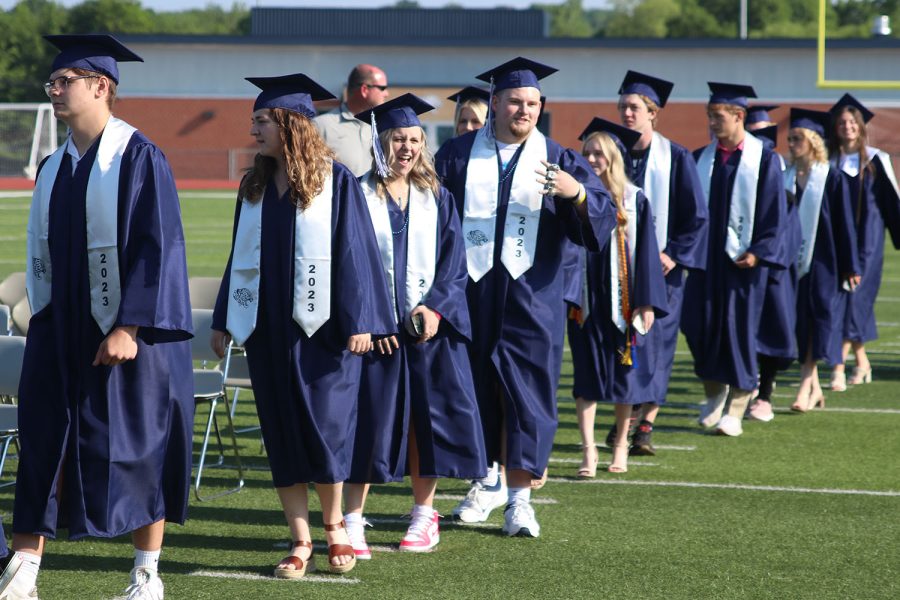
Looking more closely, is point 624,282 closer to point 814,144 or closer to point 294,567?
point 294,567

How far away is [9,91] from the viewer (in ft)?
159

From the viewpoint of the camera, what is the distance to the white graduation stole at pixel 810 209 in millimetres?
9430

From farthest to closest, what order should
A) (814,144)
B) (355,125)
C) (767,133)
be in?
(767,133)
(814,144)
(355,125)

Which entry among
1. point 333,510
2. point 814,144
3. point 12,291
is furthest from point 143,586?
point 814,144

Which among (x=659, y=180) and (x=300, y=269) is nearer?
(x=300, y=269)

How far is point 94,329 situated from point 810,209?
6.22m

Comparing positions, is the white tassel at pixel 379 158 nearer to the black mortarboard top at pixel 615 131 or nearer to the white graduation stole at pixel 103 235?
the white graduation stole at pixel 103 235

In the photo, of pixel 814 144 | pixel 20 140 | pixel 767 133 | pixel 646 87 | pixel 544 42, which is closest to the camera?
pixel 646 87

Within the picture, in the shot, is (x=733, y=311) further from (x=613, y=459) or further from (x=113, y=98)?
(x=113, y=98)

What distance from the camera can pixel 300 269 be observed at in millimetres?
4836

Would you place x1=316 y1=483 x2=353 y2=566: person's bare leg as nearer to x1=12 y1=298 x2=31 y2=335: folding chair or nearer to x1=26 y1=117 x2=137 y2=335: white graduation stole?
x1=26 y1=117 x2=137 y2=335: white graduation stole

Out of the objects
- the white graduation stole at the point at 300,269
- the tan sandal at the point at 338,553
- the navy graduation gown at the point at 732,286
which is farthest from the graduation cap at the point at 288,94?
the navy graduation gown at the point at 732,286

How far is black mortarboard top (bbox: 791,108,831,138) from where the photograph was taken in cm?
923

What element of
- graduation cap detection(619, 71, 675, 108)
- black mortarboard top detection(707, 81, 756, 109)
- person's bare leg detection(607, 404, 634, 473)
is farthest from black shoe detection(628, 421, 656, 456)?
black mortarboard top detection(707, 81, 756, 109)
